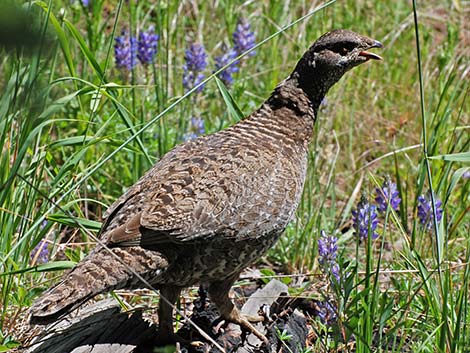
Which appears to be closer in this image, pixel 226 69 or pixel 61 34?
pixel 61 34

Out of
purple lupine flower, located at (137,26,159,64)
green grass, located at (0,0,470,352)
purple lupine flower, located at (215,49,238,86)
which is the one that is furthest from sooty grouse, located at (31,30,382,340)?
purple lupine flower, located at (137,26,159,64)

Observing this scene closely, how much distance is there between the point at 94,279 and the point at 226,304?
73cm

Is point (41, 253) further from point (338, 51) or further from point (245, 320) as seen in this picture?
point (338, 51)

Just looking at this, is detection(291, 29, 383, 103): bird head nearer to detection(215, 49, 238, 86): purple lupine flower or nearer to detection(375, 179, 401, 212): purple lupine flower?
detection(375, 179, 401, 212): purple lupine flower

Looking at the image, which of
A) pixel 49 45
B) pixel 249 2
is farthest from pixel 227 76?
pixel 49 45

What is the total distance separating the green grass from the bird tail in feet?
0.67

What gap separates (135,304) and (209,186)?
825 mm

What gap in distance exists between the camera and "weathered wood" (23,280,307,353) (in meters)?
2.84

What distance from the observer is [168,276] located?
→ 9.62ft


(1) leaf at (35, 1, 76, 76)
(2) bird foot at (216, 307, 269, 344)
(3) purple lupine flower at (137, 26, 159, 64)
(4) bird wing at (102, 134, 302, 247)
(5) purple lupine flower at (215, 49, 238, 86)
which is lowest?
(2) bird foot at (216, 307, 269, 344)

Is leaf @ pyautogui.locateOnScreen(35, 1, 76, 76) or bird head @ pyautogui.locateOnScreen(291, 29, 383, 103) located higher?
leaf @ pyautogui.locateOnScreen(35, 1, 76, 76)

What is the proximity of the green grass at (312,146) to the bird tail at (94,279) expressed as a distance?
0.20m

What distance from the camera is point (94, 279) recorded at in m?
2.68

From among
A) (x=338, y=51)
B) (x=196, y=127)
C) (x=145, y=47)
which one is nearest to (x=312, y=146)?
(x=196, y=127)
